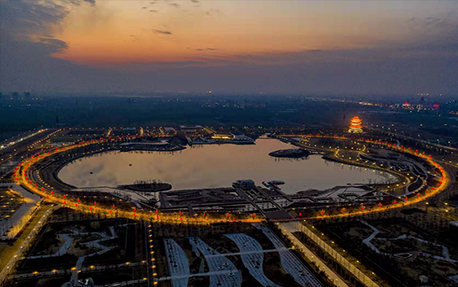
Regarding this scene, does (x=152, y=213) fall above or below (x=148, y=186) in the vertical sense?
above

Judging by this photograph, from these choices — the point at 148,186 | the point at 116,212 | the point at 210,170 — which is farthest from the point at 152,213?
the point at 210,170

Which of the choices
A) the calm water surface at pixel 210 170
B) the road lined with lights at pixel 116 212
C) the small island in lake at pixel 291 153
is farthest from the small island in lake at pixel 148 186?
the small island in lake at pixel 291 153

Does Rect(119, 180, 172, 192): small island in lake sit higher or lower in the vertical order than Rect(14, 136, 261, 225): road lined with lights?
lower

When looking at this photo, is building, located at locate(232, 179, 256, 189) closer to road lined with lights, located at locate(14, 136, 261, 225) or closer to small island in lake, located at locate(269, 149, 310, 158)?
road lined with lights, located at locate(14, 136, 261, 225)

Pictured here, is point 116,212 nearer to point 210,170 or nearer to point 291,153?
point 210,170

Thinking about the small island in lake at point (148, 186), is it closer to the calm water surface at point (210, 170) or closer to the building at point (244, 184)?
the calm water surface at point (210, 170)

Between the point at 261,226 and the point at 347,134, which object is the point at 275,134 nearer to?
the point at 347,134

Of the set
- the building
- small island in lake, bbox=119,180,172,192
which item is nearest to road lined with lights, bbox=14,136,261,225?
small island in lake, bbox=119,180,172,192
